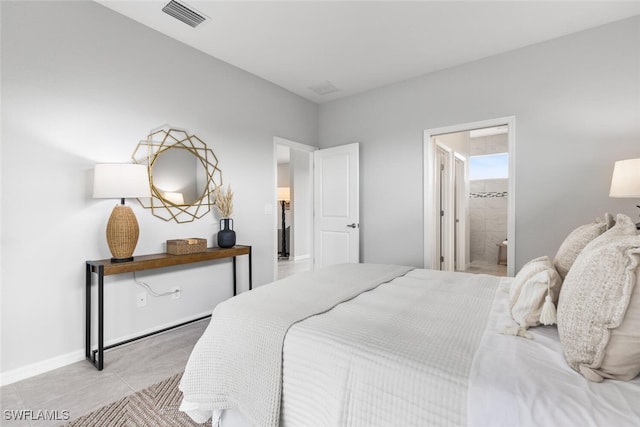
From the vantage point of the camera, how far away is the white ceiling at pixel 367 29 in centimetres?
248

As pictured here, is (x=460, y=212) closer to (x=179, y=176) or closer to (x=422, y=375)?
(x=179, y=176)

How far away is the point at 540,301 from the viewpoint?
3.89 ft

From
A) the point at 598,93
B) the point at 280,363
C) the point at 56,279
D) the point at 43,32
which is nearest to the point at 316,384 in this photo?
the point at 280,363

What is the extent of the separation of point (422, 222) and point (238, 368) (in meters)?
2.93

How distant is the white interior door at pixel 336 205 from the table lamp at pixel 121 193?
8.21ft

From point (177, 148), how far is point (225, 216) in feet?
2.62

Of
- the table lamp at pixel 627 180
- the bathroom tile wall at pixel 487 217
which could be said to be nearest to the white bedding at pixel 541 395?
the table lamp at pixel 627 180

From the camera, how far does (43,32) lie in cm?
218

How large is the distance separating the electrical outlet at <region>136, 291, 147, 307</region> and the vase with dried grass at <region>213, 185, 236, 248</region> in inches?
30.8

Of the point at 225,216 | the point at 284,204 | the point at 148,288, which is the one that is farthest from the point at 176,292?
the point at 284,204

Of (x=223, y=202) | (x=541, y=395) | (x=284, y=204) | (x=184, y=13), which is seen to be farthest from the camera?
(x=284, y=204)

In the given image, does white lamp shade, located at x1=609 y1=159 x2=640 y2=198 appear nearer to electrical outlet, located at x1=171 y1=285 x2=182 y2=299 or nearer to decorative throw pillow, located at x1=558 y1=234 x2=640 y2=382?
decorative throw pillow, located at x1=558 y1=234 x2=640 y2=382

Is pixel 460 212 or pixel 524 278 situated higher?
pixel 460 212

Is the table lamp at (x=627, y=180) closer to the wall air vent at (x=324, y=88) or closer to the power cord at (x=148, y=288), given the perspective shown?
the wall air vent at (x=324, y=88)
